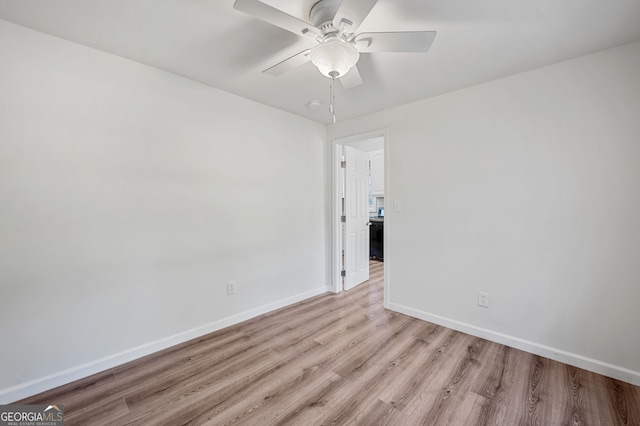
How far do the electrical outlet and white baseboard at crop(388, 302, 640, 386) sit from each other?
8.6 inches

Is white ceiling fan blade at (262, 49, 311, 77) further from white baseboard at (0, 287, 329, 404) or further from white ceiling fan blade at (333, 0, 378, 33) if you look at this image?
white baseboard at (0, 287, 329, 404)

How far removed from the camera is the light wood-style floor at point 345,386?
4.97 ft

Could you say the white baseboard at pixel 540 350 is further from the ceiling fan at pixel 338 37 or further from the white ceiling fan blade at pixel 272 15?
the white ceiling fan blade at pixel 272 15

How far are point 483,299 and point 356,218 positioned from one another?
1.87 m

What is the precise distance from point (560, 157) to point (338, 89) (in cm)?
184

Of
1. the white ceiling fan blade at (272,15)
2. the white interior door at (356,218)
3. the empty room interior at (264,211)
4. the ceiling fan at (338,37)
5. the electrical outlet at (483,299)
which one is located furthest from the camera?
the white interior door at (356,218)

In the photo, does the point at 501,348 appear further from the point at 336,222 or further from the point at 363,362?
the point at 336,222

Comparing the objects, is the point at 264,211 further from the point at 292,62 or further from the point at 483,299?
the point at 483,299

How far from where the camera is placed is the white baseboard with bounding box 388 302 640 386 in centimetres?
179

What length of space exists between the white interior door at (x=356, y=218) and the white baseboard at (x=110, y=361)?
1373mm

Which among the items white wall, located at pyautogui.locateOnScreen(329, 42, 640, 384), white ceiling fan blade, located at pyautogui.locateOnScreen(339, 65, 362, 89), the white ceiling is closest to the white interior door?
white wall, located at pyautogui.locateOnScreen(329, 42, 640, 384)

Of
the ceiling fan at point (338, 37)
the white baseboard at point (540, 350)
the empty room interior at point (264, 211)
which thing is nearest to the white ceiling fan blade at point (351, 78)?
the empty room interior at point (264, 211)

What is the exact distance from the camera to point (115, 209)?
1964 mm

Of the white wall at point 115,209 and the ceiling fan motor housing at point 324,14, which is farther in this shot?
the white wall at point 115,209
